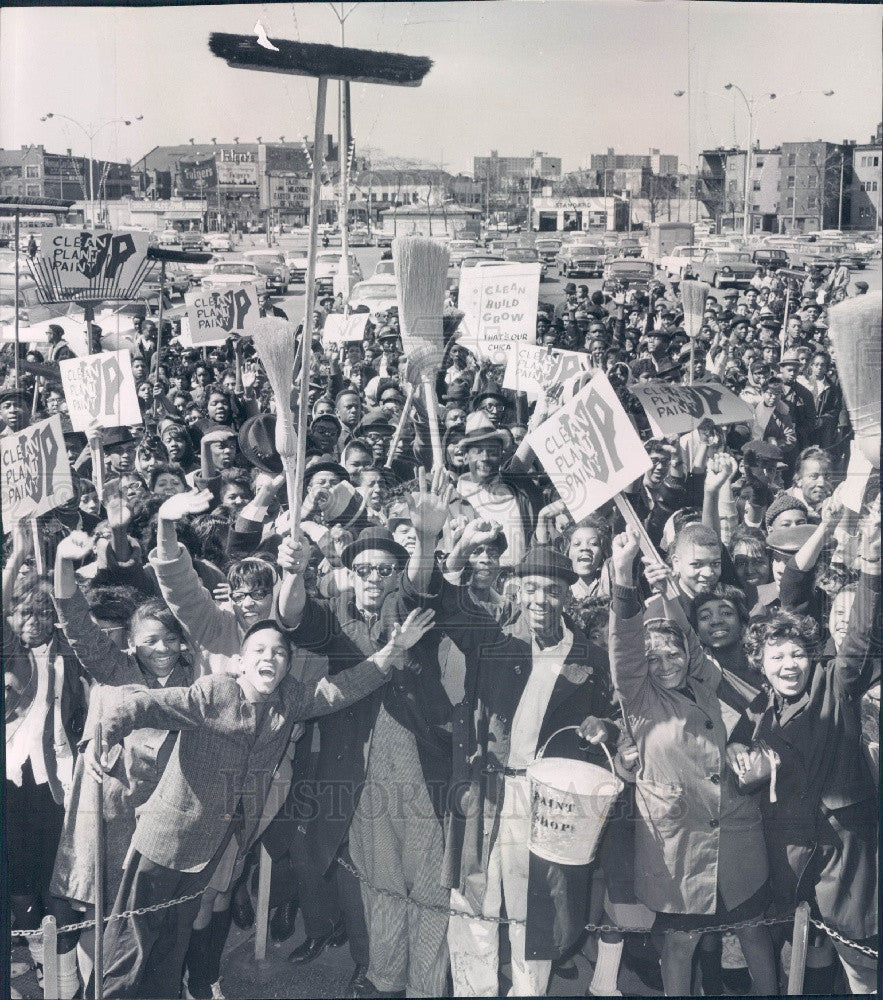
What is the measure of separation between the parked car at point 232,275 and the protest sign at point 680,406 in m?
1.32

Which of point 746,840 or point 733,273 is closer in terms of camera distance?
point 746,840

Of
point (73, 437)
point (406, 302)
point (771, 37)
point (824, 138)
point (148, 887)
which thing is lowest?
point (148, 887)

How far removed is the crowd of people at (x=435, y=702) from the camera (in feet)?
14.3

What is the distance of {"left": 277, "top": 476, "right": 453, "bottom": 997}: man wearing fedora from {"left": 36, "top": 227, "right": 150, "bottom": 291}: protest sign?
107 centimetres

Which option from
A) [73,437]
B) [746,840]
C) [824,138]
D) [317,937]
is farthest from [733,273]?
[317,937]

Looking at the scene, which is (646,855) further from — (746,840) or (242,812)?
(242,812)

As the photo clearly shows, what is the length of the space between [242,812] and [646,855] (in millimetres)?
1291

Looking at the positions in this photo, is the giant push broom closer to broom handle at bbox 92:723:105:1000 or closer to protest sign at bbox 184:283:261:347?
protest sign at bbox 184:283:261:347

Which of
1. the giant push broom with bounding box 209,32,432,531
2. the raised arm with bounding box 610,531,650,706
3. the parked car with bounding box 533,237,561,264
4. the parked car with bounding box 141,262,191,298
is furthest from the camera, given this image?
the parked car with bounding box 533,237,561,264

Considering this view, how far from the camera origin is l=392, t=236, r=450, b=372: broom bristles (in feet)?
14.7

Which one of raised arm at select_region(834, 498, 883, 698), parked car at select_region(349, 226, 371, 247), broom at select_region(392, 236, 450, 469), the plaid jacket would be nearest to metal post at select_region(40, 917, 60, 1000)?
the plaid jacket

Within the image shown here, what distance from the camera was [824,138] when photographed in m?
4.48

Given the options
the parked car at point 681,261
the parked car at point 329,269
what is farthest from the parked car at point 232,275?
the parked car at point 681,261

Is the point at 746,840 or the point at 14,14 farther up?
the point at 14,14
